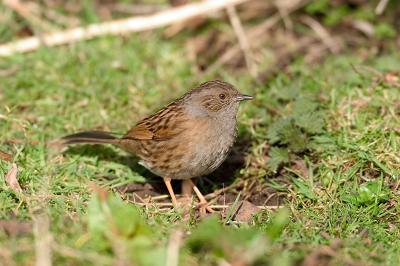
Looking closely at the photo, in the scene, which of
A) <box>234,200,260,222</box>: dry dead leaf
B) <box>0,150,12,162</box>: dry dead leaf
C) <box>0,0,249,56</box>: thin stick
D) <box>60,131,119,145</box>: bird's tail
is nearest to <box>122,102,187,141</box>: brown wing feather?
<box>60,131,119,145</box>: bird's tail

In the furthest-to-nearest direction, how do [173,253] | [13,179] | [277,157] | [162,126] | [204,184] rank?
[204,184], [277,157], [162,126], [13,179], [173,253]

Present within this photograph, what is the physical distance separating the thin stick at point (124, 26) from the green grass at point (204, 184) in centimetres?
13

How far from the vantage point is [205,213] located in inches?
219

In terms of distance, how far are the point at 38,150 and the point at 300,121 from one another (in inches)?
97.0

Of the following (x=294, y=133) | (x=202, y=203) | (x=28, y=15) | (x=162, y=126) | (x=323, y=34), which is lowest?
(x=202, y=203)

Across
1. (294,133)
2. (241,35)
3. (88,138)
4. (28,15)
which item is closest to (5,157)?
(88,138)

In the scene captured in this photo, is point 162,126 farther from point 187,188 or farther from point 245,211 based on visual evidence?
point 245,211

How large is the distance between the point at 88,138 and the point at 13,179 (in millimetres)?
940

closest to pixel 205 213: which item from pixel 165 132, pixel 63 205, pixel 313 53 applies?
pixel 165 132

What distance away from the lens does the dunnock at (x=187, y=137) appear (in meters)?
5.60

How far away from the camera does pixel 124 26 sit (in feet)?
27.4

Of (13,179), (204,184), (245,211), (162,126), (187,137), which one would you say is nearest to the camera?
(13,179)

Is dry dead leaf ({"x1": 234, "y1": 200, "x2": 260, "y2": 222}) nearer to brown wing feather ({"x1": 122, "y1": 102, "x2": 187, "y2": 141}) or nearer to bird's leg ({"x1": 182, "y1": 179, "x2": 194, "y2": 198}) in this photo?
bird's leg ({"x1": 182, "y1": 179, "x2": 194, "y2": 198})

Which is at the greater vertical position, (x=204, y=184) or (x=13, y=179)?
(x=13, y=179)
